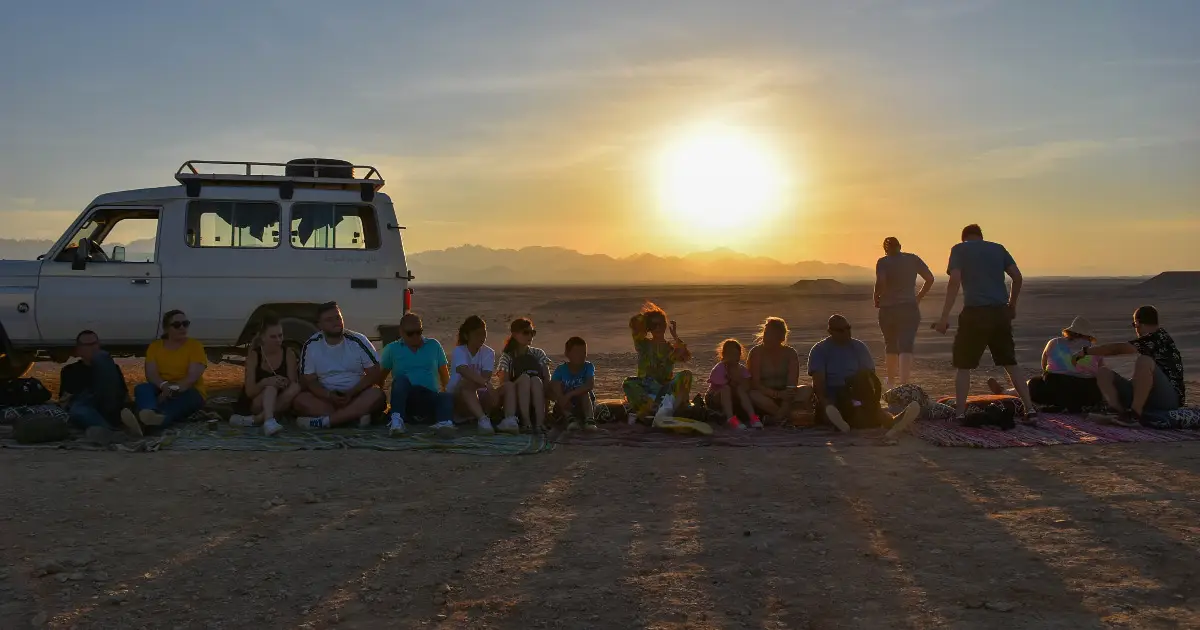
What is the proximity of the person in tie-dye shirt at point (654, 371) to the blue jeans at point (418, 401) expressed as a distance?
5.77ft

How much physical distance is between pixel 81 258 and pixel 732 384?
700 centimetres

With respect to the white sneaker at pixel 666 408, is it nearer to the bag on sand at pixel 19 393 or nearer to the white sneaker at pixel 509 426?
the white sneaker at pixel 509 426

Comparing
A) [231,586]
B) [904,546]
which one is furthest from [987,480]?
[231,586]

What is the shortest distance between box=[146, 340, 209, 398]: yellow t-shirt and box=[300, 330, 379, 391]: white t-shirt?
1.02 m

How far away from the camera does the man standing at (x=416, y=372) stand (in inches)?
358

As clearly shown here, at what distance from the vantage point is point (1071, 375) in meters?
9.62

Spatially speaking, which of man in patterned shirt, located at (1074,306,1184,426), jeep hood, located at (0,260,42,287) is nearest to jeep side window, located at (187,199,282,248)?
jeep hood, located at (0,260,42,287)

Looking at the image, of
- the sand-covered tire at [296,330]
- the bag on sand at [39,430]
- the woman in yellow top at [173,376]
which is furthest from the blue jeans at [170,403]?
the sand-covered tire at [296,330]

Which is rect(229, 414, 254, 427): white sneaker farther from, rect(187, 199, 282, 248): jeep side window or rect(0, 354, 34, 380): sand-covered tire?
rect(0, 354, 34, 380): sand-covered tire

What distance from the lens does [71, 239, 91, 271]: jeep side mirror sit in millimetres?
10234

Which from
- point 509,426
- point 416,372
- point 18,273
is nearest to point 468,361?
point 416,372

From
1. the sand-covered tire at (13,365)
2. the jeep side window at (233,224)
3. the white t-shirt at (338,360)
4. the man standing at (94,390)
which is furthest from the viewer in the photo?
the jeep side window at (233,224)

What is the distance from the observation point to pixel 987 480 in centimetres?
689

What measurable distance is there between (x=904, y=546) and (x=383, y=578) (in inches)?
110
